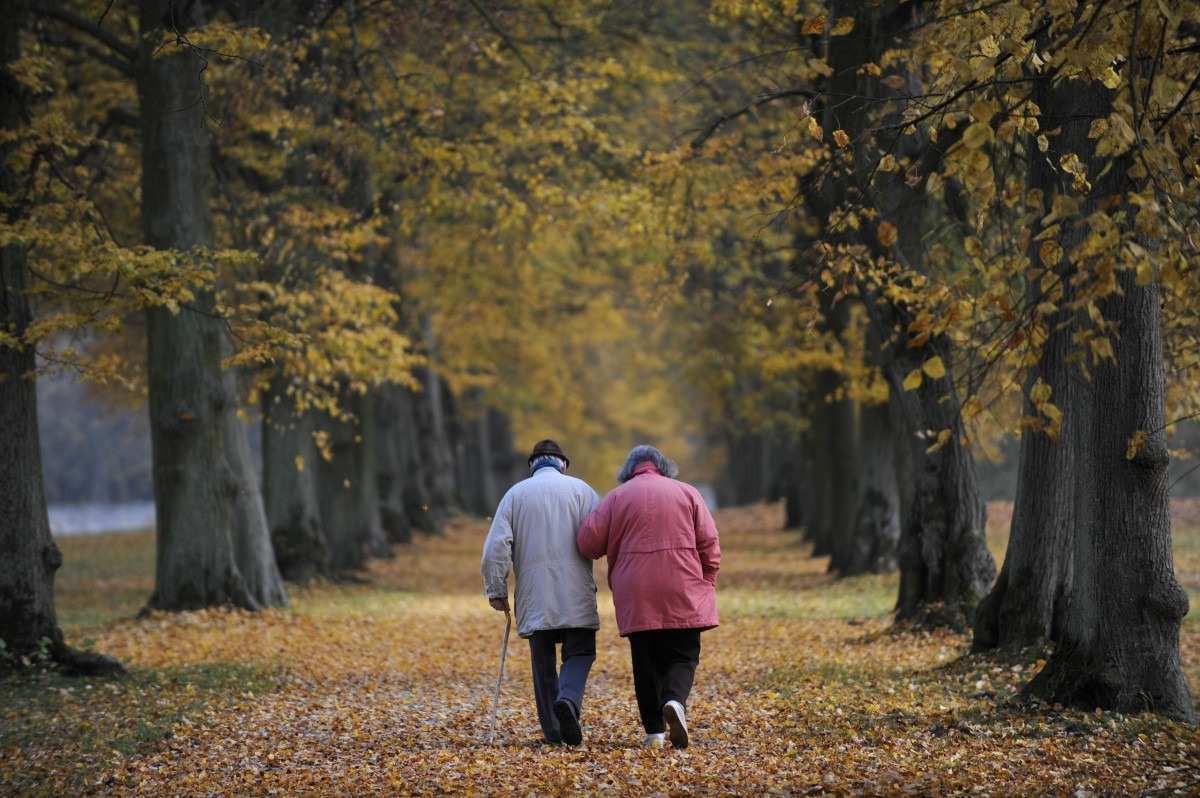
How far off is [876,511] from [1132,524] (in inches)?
566

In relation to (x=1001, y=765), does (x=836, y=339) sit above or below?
above

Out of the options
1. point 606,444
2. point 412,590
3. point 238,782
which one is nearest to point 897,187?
point 238,782

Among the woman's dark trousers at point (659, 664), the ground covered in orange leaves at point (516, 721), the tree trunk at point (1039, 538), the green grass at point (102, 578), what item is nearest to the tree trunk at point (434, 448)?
the green grass at point (102, 578)

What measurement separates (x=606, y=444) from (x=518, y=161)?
3668cm

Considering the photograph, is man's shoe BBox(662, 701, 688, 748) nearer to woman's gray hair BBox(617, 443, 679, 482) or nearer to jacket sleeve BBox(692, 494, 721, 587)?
jacket sleeve BBox(692, 494, 721, 587)

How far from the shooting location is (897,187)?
570 inches

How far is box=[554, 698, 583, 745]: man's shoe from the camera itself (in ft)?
28.3

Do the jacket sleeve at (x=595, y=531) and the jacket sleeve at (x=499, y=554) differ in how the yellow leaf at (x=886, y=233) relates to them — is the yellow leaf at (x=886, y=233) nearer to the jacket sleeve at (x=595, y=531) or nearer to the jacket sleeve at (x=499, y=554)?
the jacket sleeve at (x=595, y=531)

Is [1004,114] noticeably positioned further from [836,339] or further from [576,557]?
[836,339]

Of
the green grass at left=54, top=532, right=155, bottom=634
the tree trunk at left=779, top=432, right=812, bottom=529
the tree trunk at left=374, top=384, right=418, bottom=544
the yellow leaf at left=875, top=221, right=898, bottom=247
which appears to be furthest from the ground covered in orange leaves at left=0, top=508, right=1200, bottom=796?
the tree trunk at left=779, top=432, right=812, bottom=529

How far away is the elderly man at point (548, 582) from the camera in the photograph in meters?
8.84

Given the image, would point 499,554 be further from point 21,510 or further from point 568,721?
point 21,510

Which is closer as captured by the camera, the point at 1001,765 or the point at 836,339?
the point at 1001,765

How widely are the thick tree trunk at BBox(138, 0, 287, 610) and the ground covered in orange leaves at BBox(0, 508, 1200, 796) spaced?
0.62m
